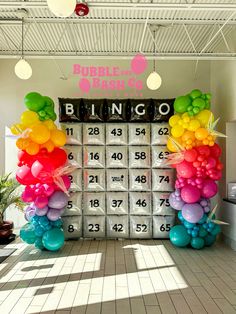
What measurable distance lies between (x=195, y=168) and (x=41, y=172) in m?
2.68

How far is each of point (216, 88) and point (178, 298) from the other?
5.11 metres

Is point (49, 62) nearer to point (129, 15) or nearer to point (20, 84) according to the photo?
point (20, 84)

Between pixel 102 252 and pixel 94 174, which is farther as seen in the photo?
pixel 94 174

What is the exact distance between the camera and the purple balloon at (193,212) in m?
6.30

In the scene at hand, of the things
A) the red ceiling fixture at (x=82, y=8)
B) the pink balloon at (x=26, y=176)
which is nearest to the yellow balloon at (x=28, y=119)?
the pink balloon at (x=26, y=176)

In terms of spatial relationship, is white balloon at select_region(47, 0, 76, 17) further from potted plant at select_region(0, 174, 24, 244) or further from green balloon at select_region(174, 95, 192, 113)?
potted plant at select_region(0, 174, 24, 244)

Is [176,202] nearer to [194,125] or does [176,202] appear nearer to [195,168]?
[195,168]

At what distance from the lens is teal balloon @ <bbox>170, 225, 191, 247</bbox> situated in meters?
6.50

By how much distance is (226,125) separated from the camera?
742cm

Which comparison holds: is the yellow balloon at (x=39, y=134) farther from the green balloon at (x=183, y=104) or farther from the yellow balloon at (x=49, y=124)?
the green balloon at (x=183, y=104)

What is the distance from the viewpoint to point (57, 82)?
8.24 metres

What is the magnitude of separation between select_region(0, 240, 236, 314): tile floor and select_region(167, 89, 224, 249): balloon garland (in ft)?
1.16

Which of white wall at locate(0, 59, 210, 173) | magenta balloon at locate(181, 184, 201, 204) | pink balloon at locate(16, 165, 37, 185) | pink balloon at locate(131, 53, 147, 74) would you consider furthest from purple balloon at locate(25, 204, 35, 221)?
pink balloon at locate(131, 53, 147, 74)

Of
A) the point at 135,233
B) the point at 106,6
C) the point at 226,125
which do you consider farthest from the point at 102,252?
the point at 106,6
